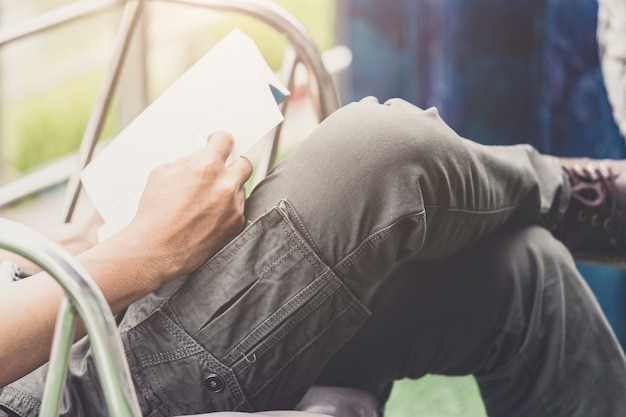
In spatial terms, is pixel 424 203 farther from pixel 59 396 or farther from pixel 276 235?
pixel 59 396

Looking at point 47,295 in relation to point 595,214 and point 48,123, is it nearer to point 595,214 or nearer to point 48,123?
point 595,214

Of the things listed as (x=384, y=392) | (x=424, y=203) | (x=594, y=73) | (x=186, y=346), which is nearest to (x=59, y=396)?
(x=186, y=346)

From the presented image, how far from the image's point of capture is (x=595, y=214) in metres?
0.88

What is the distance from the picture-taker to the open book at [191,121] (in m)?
0.69

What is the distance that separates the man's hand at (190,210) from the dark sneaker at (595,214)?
0.39 m

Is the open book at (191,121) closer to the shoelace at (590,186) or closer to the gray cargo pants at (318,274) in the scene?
the gray cargo pants at (318,274)

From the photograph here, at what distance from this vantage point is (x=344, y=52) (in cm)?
167

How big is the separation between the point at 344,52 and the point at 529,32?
1.27ft

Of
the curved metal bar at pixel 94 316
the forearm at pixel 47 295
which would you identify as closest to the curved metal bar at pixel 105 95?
the forearm at pixel 47 295

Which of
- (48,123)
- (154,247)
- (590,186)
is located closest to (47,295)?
(154,247)

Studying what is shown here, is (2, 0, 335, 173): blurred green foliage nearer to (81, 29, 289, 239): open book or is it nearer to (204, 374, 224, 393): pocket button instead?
(81, 29, 289, 239): open book

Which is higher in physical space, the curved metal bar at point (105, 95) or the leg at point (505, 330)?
the curved metal bar at point (105, 95)

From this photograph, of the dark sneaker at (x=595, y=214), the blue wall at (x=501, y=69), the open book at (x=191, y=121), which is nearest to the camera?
the open book at (x=191, y=121)

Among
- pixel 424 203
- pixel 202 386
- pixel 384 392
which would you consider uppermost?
pixel 424 203
